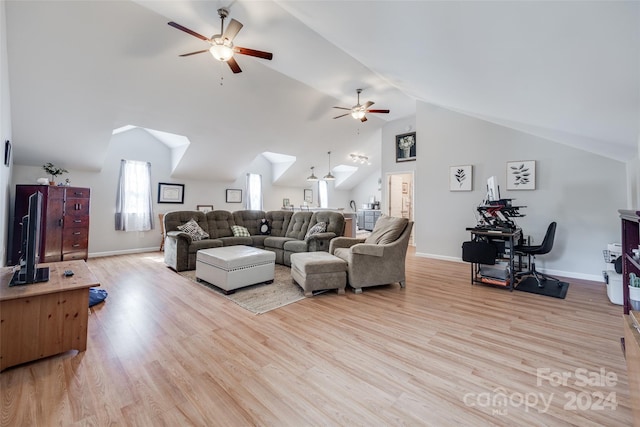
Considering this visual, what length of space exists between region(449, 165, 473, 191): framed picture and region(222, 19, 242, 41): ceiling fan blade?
442 centimetres

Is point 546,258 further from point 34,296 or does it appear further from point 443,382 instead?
point 34,296

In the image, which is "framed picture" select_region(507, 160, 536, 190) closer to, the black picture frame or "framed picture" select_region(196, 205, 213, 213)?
the black picture frame

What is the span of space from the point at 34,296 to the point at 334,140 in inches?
275

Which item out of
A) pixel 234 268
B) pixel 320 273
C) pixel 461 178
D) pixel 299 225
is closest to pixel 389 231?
pixel 320 273

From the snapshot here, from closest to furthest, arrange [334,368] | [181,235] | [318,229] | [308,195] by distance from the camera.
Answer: [334,368], [181,235], [318,229], [308,195]

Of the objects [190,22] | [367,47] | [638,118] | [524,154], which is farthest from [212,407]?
[524,154]

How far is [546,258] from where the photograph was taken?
167 inches

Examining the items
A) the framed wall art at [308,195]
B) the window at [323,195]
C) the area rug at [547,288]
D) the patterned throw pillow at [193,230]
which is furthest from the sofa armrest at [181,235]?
the window at [323,195]

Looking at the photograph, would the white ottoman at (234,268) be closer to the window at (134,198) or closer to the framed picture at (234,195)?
the window at (134,198)

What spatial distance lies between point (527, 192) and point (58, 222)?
8.10 m

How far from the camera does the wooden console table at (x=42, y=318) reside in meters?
1.68

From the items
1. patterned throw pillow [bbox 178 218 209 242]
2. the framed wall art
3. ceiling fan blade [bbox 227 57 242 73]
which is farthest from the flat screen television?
the framed wall art

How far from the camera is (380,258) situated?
3377 millimetres

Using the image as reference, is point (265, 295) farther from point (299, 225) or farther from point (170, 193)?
point (170, 193)
